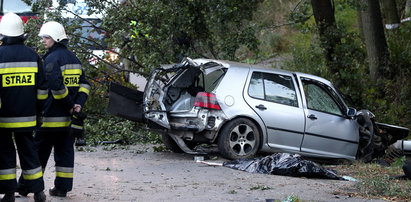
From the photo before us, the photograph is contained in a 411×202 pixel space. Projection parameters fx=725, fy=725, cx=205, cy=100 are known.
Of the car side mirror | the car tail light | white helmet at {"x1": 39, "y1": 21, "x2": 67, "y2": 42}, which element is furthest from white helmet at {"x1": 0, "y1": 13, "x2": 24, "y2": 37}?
the car side mirror

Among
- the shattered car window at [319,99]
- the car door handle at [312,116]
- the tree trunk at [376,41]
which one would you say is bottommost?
the car door handle at [312,116]

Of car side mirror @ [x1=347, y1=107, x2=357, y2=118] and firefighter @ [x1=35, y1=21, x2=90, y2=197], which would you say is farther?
car side mirror @ [x1=347, y1=107, x2=357, y2=118]

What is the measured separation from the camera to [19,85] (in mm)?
7219

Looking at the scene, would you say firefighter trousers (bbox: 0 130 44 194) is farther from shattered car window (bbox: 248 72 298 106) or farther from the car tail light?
shattered car window (bbox: 248 72 298 106)

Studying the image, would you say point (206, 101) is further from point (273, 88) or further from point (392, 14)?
point (392, 14)

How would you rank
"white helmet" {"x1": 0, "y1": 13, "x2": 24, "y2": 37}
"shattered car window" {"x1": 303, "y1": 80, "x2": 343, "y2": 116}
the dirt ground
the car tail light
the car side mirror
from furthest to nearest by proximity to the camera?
the car side mirror
"shattered car window" {"x1": 303, "y1": 80, "x2": 343, "y2": 116}
the car tail light
the dirt ground
"white helmet" {"x1": 0, "y1": 13, "x2": 24, "y2": 37}

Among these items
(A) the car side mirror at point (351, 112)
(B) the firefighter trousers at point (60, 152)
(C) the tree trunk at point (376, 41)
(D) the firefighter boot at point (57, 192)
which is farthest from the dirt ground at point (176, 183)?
(C) the tree trunk at point (376, 41)

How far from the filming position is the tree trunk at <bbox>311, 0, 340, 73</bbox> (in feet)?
53.3

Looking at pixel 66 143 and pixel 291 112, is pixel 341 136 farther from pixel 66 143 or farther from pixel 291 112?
pixel 66 143

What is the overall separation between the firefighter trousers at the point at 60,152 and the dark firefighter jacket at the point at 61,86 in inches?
5.6

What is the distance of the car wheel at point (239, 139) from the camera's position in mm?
11195

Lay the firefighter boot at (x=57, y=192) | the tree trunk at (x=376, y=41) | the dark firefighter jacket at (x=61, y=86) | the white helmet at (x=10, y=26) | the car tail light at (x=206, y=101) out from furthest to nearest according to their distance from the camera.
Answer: the tree trunk at (x=376, y=41)
the car tail light at (x=206, y=101)
the firefighter boot at (x=57, y=192)
the dark firefighter jacket at (x=61, y=86)
the white helmet at (x=10, y=26)

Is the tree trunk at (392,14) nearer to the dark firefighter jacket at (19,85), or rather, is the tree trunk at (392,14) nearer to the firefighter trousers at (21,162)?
the dark firefighter jacket at (19,85)

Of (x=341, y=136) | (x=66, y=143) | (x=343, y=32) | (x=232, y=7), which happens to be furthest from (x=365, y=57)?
(x=66, y=143)
